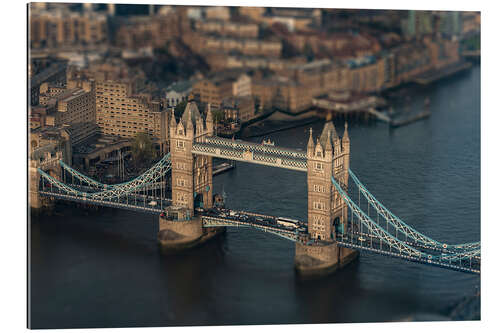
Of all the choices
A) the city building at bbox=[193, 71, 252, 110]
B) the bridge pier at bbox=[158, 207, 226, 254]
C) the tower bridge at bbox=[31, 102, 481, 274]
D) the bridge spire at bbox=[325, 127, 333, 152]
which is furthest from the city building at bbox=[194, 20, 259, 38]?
the bridge spire at bbox=[325, 127, 333, 152]

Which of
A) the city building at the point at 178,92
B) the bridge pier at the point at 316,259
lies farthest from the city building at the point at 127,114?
→ the bridge pier at the point at 316,259

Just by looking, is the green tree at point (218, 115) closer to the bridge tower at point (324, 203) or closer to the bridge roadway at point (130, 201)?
the bridge roadway at point (130, 201)

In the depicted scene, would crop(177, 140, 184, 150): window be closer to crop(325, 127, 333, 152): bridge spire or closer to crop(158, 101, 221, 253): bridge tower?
crop(158, 101, 221, 253): bridge tower

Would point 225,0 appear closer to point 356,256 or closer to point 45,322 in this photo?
point 356,256

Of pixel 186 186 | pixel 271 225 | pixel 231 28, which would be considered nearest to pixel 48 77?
pixel 186 186

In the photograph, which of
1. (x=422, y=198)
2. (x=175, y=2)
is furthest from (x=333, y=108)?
(x=175, y=2)
